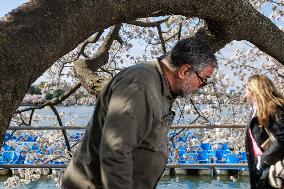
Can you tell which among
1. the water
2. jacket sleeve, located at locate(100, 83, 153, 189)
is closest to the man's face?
jacket sleeve, located at locate(100, 83, 153, 189)

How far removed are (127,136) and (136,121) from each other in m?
0.07

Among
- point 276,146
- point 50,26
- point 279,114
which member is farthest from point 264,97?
point 50,26

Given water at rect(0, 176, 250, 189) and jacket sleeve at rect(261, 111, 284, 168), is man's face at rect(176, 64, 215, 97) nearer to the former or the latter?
jacket sleeve at rect(261, 111, 284, 168)

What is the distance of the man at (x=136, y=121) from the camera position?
178 cm

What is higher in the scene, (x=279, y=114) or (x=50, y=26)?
(x=50, y=26)

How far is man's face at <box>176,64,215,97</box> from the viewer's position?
1987 mm

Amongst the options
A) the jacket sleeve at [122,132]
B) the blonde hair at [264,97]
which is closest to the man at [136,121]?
the jacket sleeve at [122,132]

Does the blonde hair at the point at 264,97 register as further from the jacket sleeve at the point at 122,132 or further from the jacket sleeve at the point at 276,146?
the jacket sleeve at the point at 122,132

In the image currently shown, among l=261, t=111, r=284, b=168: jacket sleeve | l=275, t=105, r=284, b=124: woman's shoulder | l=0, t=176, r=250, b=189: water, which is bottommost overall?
l=0, t=176, r=250, b=189: water

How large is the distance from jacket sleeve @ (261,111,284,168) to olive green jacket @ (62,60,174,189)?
3.69 ft

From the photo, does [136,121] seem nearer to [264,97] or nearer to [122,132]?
[122,132]

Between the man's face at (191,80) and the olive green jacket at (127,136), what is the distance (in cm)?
6

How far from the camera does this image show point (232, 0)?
3.34m

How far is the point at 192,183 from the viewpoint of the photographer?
27875 mm
